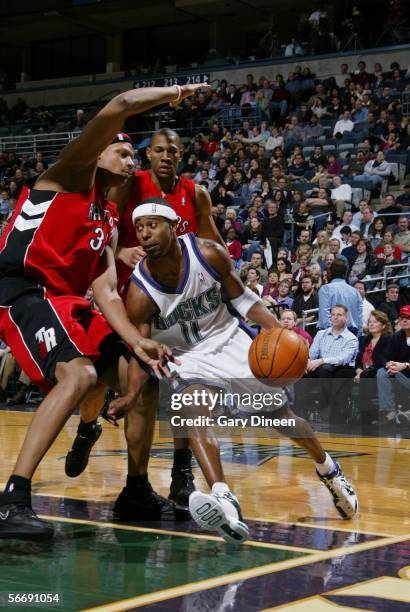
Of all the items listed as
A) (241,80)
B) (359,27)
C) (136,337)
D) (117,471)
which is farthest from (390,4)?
(136,337)

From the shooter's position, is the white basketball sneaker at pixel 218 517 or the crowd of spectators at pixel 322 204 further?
the crowd of spectators at pixel 322 204

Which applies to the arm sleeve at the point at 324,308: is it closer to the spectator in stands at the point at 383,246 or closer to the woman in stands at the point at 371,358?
the woman in stands at the point at 371,358

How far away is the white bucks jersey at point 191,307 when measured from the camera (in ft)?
15.2

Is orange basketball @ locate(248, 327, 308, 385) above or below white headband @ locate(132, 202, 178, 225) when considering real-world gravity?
below

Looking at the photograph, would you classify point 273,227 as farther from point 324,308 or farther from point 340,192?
point 324,308

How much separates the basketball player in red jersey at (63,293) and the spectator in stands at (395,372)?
506 centimetres

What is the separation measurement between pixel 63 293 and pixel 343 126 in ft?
45.4

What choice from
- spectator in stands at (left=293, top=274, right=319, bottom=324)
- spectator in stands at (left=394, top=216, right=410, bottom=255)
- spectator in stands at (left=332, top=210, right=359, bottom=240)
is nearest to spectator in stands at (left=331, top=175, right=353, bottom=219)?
spectator in stands at (left=332, top=210, right=359, bottom=240)

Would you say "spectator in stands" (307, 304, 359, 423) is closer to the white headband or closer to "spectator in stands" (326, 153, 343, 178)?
the white headband

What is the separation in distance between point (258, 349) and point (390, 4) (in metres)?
19.1

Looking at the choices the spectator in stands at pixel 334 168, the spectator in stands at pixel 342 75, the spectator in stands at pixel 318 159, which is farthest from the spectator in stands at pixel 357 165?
the spectator in stands at pixel 342 75

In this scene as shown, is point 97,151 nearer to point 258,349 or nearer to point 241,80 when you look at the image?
point 258,349

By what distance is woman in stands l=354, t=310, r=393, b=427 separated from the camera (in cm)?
958

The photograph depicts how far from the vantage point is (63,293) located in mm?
4434
